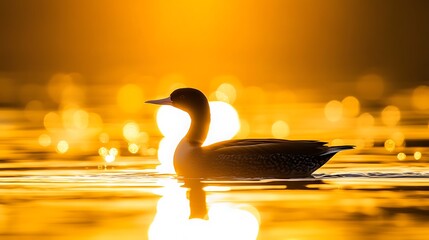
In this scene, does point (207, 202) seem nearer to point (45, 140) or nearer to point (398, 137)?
point (398, 137)

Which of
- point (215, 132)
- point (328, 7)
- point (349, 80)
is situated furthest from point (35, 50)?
point (215, 132)

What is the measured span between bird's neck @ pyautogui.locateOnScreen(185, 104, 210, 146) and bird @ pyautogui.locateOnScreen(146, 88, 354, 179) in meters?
0.23

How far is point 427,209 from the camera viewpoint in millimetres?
19594

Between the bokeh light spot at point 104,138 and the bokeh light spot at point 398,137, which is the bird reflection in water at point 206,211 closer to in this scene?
the bokeh light spot at point 398,137

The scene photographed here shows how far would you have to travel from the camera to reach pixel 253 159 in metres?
23.2

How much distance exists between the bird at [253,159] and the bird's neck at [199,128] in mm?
233

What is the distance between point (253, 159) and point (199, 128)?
1.50 m

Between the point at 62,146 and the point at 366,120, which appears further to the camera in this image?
the point at 366,120

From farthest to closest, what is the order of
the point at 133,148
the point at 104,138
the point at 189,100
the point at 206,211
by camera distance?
the point at 104,138
the point at 133,148
the point at 189,100
the point at 206,211

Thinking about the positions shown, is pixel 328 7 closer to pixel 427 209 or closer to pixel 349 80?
pixel 349 80

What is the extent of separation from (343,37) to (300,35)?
33.8 feet

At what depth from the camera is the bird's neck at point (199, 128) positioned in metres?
24.2

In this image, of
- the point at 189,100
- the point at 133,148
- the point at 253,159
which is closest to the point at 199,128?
the point at 189,100

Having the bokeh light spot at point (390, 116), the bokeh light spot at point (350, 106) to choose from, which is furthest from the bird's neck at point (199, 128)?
the bokeh light spot at point (350, 106)
